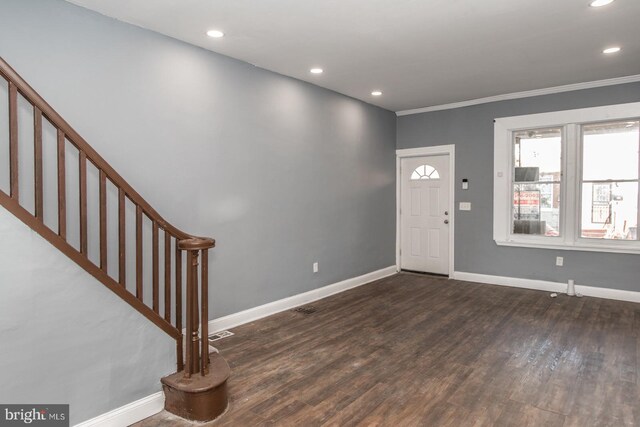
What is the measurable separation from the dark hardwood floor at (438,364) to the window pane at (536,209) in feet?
3.32

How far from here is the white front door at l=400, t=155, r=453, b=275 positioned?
6078 millimetres

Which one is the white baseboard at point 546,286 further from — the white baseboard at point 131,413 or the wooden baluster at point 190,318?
the white baseboard at point 131,413

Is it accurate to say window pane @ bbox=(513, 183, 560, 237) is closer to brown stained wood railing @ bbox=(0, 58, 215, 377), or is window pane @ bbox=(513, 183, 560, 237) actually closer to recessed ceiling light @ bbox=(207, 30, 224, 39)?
recessed ceiling light @ bbox=(207, 30, 224, 39)

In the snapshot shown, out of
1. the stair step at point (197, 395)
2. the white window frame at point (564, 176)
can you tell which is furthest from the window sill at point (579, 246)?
the stair step at point (197, 395)

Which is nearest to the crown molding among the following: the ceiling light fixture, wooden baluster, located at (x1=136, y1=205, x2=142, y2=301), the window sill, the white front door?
the white front door

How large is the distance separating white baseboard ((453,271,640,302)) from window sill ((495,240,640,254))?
47 cm

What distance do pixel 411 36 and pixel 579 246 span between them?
3.56 metres

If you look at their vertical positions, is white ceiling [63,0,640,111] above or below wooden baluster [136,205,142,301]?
above

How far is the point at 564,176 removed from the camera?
5.02m

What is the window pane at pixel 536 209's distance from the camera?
5.16 metres

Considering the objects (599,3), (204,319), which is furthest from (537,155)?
(204,319)

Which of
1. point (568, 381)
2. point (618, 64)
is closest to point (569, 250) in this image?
point (618, 64)

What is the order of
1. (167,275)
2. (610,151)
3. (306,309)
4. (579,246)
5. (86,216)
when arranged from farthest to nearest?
(579,246) → (610,151) → (306,309) → (167,275) → (86,216)

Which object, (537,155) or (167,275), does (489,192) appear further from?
(167,275)
